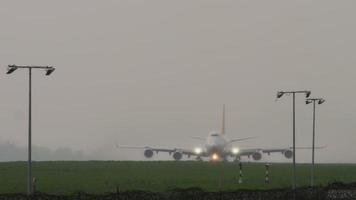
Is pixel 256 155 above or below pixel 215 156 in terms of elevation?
above

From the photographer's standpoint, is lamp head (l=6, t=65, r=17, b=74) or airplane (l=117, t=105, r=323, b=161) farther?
airplane (l=117, t=105, r=323, b=161)

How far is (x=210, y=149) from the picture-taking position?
12131 centimetres

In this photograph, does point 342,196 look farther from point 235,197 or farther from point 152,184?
point 152,184

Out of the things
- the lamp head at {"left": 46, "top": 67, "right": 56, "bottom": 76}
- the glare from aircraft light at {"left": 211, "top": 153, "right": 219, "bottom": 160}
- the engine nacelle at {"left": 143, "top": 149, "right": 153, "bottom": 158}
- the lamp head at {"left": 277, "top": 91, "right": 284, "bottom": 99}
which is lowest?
the glare from aircraft light at {"left": 211, "top": 153, "right": 219, "bottom": 160}

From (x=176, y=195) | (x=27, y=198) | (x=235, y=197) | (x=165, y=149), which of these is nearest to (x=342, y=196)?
(x=235, y=197)

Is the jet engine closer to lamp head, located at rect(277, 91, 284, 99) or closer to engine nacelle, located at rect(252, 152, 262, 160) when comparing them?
engine nacelle, located at rect(252, 152, 262, 160)

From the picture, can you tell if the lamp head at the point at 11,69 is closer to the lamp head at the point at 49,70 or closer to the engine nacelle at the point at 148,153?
the lamp head at the point at 49,70

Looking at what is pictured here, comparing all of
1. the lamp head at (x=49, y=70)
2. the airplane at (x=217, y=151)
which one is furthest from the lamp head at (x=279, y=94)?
the airplane at (x=217, y=151)

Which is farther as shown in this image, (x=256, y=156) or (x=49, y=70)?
(x=256, y=156)

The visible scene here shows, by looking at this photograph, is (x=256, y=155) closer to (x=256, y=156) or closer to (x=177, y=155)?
(x=256, y=156)

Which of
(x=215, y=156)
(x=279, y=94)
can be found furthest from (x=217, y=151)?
(x=279, y=94)

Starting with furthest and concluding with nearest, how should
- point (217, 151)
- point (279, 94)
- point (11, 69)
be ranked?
1. point (217, 151)
2. point (279, 94)
3. point (11, 69)

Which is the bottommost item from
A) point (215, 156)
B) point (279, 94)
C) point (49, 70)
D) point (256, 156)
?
point (215, 156)

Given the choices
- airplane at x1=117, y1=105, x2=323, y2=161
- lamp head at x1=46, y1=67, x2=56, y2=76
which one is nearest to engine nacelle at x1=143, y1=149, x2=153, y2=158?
airplane at x1=117, y1=105, x2=323, y2=161
